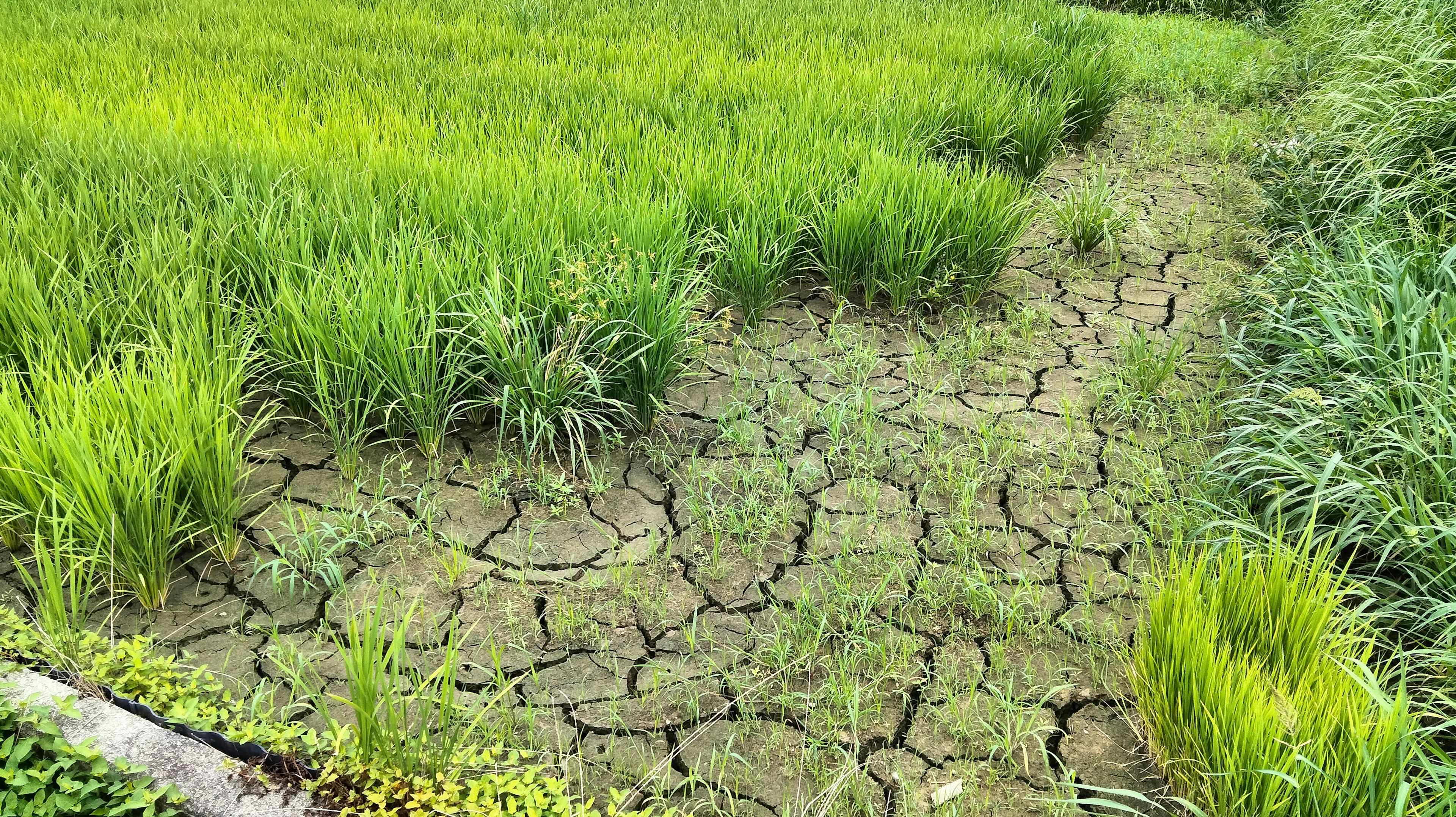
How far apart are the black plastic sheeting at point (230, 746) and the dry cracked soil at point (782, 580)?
0.70 feet

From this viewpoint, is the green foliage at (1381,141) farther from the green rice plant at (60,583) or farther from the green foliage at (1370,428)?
the green rice plant at (60,583)

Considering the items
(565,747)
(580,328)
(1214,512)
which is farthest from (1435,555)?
(580,328)

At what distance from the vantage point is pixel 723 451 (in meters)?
2.89

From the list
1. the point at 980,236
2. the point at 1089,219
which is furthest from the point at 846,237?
the point at 1089,219

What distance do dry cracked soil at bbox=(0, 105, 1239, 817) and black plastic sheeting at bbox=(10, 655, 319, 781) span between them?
0.21 meters

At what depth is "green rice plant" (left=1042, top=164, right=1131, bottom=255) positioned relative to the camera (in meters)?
4.27

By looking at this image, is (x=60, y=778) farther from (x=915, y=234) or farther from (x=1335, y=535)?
(x=915, y=234)

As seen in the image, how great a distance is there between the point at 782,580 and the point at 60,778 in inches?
62.8

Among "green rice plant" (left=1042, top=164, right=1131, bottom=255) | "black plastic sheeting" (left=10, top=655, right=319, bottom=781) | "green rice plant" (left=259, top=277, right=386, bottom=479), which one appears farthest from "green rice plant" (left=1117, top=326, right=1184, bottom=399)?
"black plastic sheeting" (left=10, top=655, right=319, bottom=781)

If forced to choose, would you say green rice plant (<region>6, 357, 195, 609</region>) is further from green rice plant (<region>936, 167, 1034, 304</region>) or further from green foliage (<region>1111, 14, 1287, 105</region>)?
green foliage (<region>1111, 14, 1287, 105</region>)

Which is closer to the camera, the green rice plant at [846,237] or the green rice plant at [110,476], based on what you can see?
the green rice plant at [110,476]

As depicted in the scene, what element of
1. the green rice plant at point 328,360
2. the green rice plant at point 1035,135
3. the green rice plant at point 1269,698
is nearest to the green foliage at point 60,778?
the green rice plant at point 328,360

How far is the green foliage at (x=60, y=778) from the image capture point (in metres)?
1.65

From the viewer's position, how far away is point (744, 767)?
1.87 m
